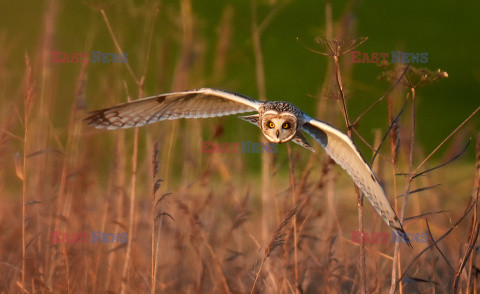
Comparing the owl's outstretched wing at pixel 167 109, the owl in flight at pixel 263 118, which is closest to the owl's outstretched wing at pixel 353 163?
the owl in flight at pixel 263 118

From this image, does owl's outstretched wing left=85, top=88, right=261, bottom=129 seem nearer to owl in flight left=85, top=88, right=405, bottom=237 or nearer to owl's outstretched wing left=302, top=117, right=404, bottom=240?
owl in flight left=85, top=88, right=405, bottom=237

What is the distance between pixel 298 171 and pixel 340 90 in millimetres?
593

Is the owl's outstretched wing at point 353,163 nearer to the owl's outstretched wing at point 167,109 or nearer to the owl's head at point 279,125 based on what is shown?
the owl's head at point 279,125

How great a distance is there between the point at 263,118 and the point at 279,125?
0.06 meters

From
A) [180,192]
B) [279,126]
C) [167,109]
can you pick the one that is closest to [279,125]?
[279,126]

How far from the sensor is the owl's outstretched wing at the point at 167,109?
1753mm

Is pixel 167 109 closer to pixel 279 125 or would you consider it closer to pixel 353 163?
pixel 279 125

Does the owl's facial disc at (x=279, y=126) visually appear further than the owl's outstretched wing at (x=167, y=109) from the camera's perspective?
No

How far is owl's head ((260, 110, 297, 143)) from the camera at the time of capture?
5.24 feet

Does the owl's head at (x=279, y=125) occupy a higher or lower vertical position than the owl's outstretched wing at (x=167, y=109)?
lower

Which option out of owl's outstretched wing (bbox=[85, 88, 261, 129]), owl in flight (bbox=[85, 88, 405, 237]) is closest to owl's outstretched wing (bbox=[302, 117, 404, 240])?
owl in flight (bbox=[85, 88, 405, 237])

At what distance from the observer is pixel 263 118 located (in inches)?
64.3

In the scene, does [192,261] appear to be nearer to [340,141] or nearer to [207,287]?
[207,287]

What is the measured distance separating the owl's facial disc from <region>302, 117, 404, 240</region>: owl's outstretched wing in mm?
79
